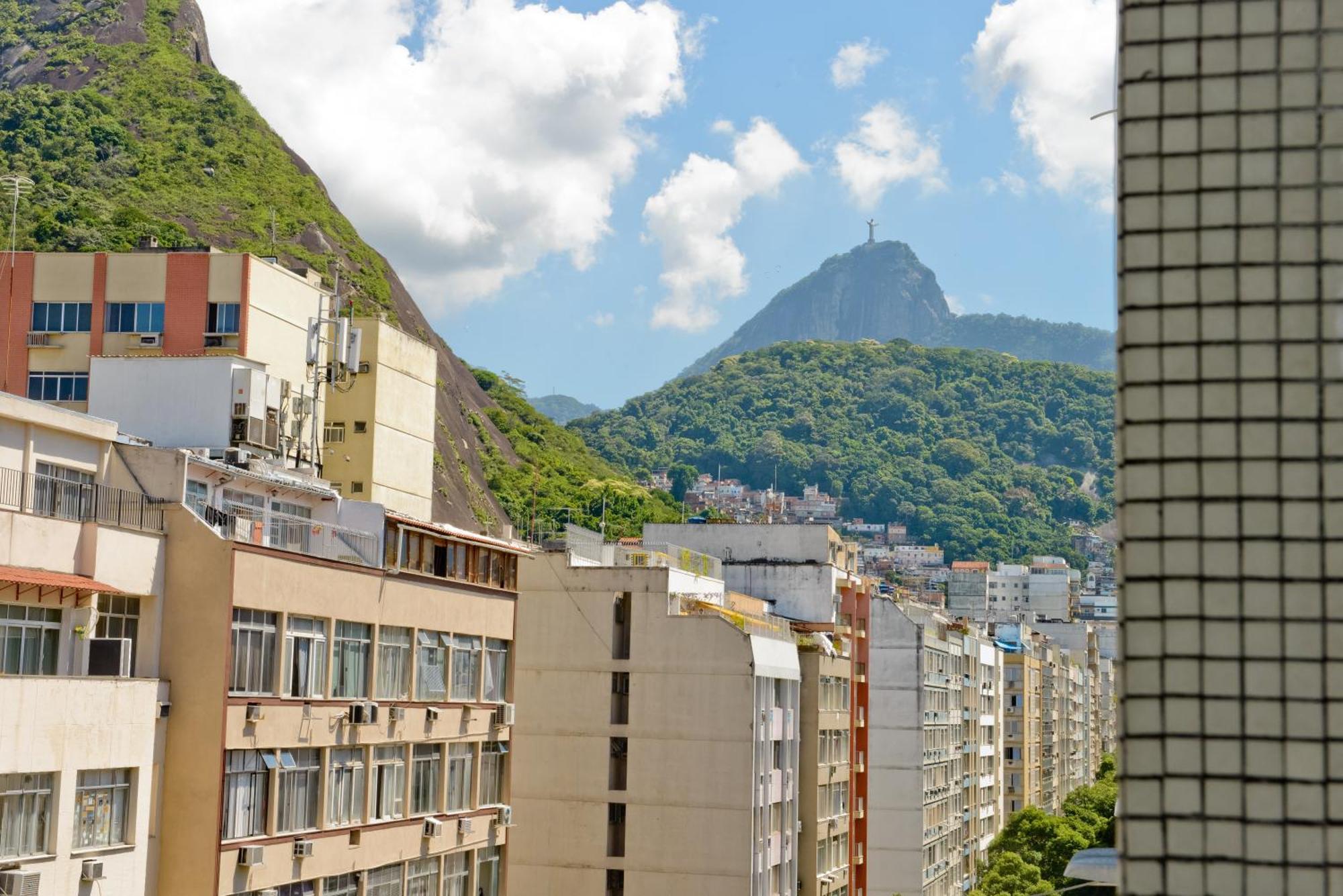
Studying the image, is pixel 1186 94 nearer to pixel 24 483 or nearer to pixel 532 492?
pixel 24 483

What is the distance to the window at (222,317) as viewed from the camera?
53094 millimetres

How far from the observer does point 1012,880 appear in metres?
85.4

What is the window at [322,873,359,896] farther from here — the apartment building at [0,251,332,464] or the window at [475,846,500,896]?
the apartment building at [0,251,332,464]

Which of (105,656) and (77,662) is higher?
(105,656)

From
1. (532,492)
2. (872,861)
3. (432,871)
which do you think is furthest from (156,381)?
(532,492)

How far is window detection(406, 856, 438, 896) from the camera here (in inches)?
1578

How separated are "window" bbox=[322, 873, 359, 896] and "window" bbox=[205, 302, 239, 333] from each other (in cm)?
2133

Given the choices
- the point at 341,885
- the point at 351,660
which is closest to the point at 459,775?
the point at 341,885

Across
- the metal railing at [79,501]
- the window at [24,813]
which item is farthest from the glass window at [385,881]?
the window at [24,813]

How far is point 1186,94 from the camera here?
38.6 feet

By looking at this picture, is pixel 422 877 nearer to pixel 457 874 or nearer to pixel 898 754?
pixel 457 874

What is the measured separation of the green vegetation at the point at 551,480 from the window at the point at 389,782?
91.8m

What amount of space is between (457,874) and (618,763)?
46.9 ft

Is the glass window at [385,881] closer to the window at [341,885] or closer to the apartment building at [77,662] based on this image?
the window at [341,885]
